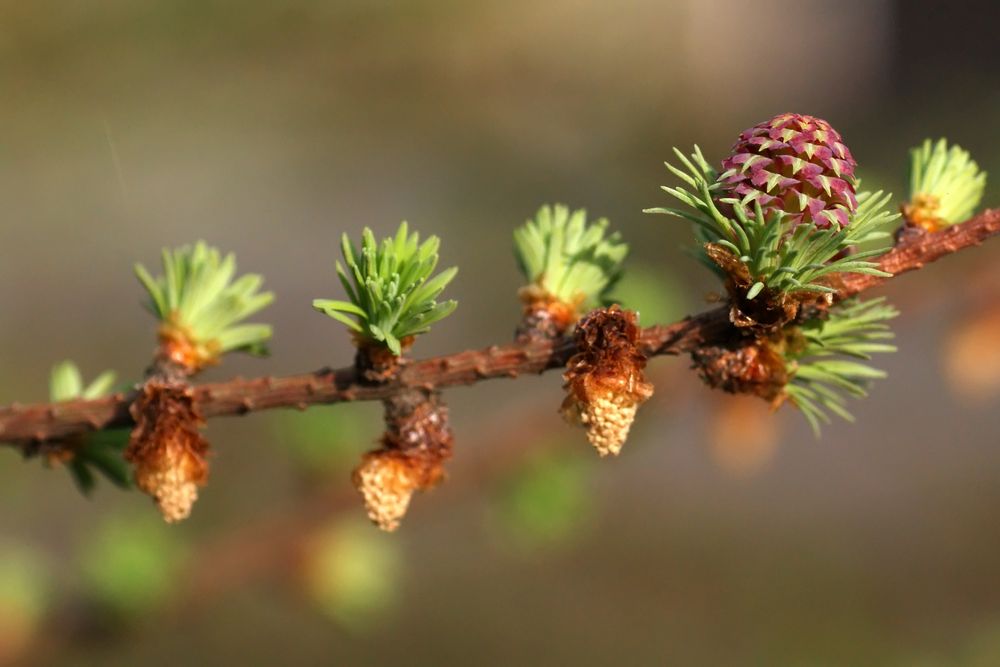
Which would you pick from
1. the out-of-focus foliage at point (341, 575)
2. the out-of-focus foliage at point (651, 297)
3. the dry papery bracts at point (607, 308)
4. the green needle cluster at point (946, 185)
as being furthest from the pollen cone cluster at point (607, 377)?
the out-of-focus foliage at point (341, 575)

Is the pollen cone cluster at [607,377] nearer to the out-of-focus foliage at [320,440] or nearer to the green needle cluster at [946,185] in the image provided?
the green needle cluster at [946,185]

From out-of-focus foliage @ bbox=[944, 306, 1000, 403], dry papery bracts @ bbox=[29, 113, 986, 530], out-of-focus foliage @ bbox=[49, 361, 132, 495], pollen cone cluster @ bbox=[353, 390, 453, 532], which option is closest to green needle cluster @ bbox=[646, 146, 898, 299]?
dry papery bracts @ bbox=[29, 113, 986, 530]

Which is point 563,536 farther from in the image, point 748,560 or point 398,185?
point 398,185

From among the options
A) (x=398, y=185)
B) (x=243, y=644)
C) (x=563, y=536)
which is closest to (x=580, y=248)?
(x=563, y=536)

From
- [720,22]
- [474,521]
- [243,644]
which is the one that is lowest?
[243,644]

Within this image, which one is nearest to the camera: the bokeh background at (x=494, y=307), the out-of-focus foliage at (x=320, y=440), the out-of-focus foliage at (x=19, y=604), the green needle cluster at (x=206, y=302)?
the green needle cluster at (x=206, y=302)

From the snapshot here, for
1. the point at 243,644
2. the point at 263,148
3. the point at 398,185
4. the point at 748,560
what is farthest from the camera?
the point at 263,148

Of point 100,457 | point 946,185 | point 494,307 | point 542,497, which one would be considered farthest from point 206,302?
point 494,307
